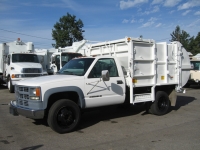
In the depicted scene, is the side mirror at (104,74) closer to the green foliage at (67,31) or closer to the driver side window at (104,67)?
the driver side window at (104,67)

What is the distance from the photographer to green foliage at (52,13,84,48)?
4559 centimetres

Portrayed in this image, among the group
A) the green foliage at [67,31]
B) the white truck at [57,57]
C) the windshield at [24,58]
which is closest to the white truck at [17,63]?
the windshield at [24,58]

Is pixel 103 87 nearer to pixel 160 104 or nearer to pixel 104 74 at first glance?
pixel 104 74

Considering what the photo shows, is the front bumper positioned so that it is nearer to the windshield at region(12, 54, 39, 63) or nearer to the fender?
the fender

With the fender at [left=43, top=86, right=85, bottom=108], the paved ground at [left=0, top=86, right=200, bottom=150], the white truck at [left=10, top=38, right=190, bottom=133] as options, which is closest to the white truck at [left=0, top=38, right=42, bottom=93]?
the paved ground at [left=0, top=86, right=200, bottom=150]

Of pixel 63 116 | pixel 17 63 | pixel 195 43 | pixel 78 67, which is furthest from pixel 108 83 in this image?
pixel 195 43

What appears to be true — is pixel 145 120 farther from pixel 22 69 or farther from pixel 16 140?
pixel 22 69

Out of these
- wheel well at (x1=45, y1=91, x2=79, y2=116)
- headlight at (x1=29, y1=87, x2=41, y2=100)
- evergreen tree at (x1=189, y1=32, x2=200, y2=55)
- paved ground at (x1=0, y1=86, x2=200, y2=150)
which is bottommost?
paved ground at (x1=0, y1=86, x2=200, y2=150)

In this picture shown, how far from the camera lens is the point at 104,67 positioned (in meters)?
7.00

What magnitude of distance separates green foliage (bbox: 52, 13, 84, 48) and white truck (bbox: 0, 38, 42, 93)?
29.0 meters

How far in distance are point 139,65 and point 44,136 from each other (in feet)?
12.0

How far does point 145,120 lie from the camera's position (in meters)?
7.51

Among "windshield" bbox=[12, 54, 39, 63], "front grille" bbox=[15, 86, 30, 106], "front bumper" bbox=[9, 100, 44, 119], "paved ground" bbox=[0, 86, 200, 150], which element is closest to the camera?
"paved ground" bbox=[0, 86, 200, 150]

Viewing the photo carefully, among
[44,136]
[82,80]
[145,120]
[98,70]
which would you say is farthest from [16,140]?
[145,120]
